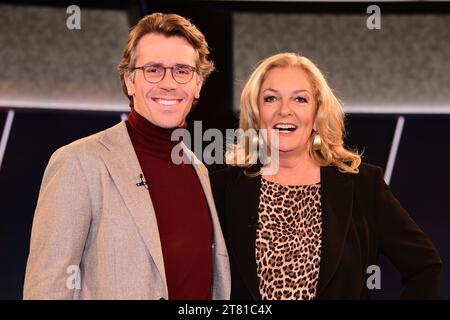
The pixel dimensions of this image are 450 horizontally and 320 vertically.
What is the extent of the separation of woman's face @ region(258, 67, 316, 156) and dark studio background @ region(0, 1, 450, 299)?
1469 millimetres

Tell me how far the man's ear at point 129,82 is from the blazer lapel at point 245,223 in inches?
20.8

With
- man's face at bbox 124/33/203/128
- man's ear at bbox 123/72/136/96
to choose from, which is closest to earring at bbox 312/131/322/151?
man's face at bbox 124/33/203/128

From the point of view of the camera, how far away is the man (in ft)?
5.97

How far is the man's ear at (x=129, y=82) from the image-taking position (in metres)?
2.16

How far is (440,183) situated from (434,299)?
89.9 inches

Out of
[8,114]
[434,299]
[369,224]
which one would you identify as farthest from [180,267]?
[8,114]

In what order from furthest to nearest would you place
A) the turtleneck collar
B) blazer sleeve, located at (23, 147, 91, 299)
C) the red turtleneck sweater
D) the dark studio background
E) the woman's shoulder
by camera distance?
1. the dark studio background
2. the woman's shoulder
3. the turtleneck collar
4. the red turtleneck sweater
5. blazer sleeve, located at (23, 147, 91, 299)

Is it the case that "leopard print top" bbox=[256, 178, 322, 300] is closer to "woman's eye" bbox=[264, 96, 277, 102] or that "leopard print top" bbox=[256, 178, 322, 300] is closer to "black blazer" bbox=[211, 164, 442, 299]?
"black blazer" bbox=[211, 164, 442, 299]

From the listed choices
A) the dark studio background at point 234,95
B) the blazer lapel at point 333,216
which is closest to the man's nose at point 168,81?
the blazer lapel at point 333,216

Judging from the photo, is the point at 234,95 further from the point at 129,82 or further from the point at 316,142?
the point at 129,82

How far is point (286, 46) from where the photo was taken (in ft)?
14.6

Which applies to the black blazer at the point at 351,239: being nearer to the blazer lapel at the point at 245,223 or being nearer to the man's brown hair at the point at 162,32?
the blazer lapel at the point at 245,223

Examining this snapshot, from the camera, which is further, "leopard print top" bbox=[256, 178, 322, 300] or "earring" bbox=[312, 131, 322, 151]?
"earring" bbox=[312, 131, 322, 151]

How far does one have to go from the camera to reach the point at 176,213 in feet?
6.63
